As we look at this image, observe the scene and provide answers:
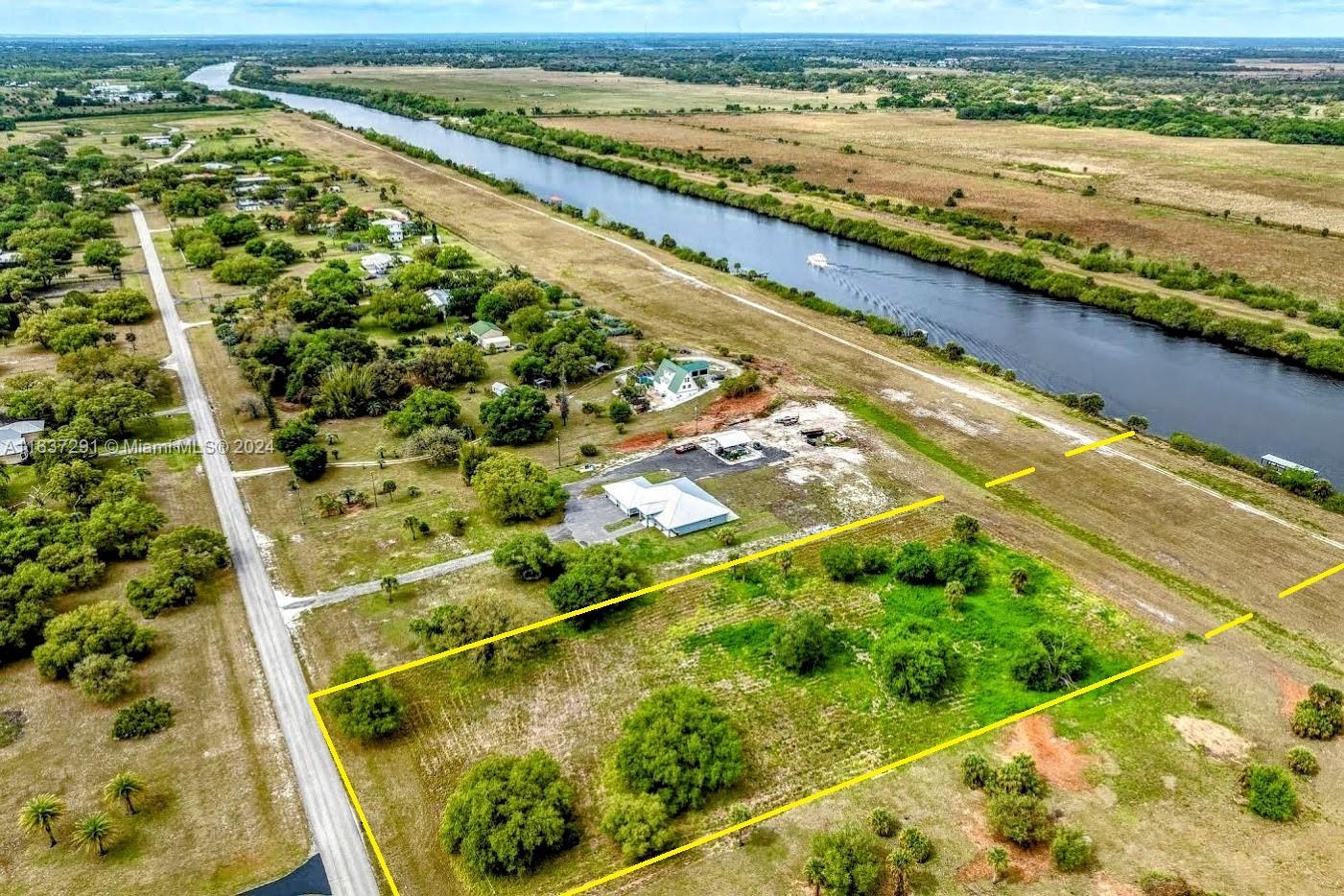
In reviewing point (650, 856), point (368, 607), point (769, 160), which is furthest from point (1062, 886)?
point (769, 160)

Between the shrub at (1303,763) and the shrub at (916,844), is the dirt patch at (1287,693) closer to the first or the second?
the shrub at (1303,763)

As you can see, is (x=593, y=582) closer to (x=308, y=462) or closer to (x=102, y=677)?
Answer: (x=102, y=677)

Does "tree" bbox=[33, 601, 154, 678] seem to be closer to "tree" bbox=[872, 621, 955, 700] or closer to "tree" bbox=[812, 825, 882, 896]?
"tree" bbox=[812, 825, 882, 896]

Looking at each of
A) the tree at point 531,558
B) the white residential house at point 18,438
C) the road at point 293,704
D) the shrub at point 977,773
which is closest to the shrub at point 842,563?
the shrub at point 977,773

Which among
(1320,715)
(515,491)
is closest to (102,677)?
(515,491)
